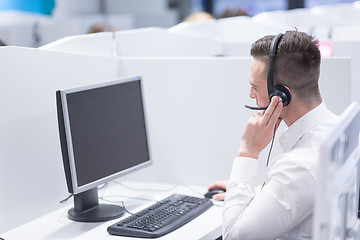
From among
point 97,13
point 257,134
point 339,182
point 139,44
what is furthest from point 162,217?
point 97,13

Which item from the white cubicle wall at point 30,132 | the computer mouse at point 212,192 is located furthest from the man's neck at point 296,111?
the white cubicle wall at point 30,132

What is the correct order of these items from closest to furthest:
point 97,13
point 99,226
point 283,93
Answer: point 283,93
point 99,226
point 97,13

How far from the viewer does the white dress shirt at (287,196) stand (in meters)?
1.46

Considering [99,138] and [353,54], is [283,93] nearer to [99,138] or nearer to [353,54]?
[99,138]

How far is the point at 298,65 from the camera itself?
1.58 m

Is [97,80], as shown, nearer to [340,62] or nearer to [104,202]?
[104,202]

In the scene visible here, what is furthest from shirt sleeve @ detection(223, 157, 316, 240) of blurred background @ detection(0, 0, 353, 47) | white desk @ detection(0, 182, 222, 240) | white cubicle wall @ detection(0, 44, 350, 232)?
blurred background @ detection(0, 0, 353, 47)

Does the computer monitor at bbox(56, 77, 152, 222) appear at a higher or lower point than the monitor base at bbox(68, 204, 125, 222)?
higher

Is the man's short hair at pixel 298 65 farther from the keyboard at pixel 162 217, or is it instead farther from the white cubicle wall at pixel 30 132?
the white cubicle wall at pixel 30 132

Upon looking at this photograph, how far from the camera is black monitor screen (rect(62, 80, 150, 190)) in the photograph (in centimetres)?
189

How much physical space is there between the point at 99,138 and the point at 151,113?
45 centimetres

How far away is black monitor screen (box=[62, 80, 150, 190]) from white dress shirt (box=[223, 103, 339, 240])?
53 centimetres

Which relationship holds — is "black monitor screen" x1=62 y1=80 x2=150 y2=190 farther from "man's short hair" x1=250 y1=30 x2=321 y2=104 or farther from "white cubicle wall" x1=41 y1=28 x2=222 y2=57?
"man's short hair" x1=250 y1=30 x2=321 y2=104

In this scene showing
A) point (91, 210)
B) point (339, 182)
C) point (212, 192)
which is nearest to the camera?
point (339, 182)
